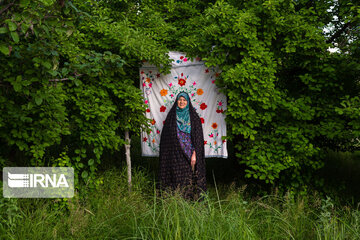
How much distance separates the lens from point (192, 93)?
498cm

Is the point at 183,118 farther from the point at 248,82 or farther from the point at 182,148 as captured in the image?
the point at 248,82

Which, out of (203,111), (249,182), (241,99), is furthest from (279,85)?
(249,182)

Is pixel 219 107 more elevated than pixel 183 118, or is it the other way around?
pixel 219 107

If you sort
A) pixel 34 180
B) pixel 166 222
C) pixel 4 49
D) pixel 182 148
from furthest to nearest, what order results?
pixel 182 148 < pixel 34 180 < pixel 166 222 < pixel 4 49

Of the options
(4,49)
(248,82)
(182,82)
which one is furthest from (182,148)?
(4,49)

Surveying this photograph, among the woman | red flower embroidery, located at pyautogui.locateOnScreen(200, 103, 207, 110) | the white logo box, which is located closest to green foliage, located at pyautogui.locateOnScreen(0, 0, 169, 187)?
the white logo box

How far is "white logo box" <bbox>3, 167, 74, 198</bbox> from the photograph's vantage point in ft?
13.0

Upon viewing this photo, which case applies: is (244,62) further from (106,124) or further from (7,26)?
(7,26)

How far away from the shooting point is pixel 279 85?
204 inches

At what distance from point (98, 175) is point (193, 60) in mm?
2409

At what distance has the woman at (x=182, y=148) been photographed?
4.72m

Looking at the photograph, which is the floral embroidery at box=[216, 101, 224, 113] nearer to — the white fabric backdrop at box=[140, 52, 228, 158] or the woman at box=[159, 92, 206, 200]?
the white fabric backdrop at box=[140, 52, 228, 158]

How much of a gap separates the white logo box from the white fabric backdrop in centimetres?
165

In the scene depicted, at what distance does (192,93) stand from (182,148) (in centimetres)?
90
